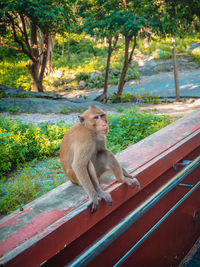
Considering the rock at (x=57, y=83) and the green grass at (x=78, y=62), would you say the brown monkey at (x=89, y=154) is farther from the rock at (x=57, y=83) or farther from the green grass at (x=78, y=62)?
the rock at (x=57, y=83)

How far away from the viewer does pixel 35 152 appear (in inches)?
191

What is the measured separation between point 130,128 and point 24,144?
2172mm

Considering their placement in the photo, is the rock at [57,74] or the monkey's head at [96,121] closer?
the monkey's head at [96,121]

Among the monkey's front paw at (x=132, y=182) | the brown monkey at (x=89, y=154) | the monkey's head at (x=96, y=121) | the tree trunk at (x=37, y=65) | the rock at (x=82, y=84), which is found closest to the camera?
the monkey's front paw at (x=132, y=182)

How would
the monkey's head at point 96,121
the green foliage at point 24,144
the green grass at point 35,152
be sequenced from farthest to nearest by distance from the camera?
the green foliage at point 24,144
the green grass at point 35,152
the monkey's head at point 96,121

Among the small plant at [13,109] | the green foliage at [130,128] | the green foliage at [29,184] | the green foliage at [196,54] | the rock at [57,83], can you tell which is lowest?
the green foliage at [29,184]

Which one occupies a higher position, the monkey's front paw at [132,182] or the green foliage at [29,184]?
the monkey's front paw at [132,182]

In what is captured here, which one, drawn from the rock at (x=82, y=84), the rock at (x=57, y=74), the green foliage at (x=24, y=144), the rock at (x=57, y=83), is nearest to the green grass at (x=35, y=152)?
the green foliage at (x=24, y=144)

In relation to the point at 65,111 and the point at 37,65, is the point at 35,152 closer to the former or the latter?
the point at 65,111

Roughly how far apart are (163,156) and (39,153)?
321cm

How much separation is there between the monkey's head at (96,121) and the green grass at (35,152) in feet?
5.34

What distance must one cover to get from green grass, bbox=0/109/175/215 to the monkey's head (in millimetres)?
1628

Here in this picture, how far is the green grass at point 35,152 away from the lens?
132 inches

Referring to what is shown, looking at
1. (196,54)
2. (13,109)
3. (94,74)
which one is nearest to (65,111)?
(13,109)
